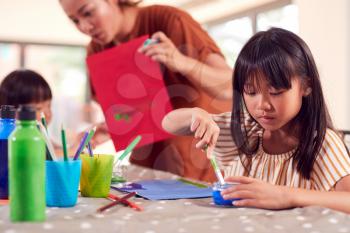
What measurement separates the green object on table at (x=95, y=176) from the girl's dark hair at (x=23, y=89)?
0.55 meters

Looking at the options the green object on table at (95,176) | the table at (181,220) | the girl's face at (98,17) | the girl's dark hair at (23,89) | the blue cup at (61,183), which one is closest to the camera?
the table at (181,220)

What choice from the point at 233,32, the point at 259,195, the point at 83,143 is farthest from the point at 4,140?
the point at 233,32

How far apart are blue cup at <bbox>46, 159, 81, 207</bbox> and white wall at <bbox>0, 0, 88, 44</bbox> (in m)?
1.78

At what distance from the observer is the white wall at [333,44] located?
5.69 feet

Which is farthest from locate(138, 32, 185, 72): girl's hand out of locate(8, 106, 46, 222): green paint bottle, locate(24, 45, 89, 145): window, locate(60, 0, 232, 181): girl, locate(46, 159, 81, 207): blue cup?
locate(24, 45, 89, 145): window

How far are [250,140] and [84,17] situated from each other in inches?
27.6

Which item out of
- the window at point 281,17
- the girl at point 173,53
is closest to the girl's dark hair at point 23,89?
the girl at point 173,53

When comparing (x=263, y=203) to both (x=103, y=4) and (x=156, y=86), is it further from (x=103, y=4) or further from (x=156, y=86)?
(x=103, y=4)

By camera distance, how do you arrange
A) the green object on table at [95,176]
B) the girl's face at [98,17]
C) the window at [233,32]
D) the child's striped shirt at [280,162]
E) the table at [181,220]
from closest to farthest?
the table at [181,220] < the green object on table at [95,176] < the child's striped shirt at [280,162] < the girl's face at [98,17] < the window at [233,32]

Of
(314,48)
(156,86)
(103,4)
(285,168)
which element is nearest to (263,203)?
(285,168)

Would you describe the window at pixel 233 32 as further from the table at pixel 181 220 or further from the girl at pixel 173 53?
the table at pixel 181 220

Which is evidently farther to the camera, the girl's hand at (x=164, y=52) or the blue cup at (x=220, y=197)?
the girl's hand at (x=164, y=52)

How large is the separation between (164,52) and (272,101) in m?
0.50

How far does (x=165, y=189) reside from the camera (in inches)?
33.7
